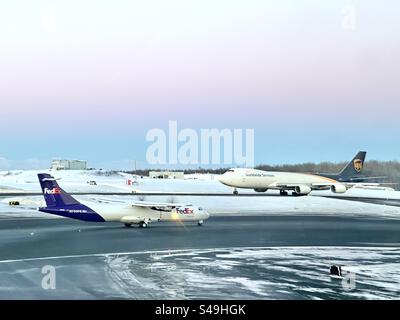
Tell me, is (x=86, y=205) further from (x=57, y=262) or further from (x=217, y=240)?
(x=57, y=262)

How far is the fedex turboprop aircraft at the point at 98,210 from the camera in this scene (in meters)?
34.7

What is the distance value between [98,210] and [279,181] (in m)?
43.6

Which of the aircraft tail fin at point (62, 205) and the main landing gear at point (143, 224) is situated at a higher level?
the aircraft tail fin at point (62, 205)

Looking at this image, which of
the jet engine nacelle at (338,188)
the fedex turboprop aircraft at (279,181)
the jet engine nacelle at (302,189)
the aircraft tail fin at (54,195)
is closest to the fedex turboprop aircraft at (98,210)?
the aircraft tail fin at (54,195)

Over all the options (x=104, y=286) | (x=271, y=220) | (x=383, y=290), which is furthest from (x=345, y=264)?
(x=271, y=220)

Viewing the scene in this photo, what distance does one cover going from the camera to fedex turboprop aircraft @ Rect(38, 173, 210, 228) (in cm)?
3472

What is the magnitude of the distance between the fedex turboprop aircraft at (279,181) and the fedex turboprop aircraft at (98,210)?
34.8 metres

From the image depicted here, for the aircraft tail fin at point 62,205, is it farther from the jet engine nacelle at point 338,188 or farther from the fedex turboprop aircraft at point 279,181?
the jet engine nacelle at point 338,188

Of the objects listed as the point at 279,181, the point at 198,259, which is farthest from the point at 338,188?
the point at 198,259

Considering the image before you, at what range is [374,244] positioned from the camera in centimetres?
2625

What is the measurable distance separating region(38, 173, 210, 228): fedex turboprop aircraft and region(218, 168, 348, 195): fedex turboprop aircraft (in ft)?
114

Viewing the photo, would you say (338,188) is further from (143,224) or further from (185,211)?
(143,224)

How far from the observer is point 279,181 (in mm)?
73875

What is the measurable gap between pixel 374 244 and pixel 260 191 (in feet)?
174
